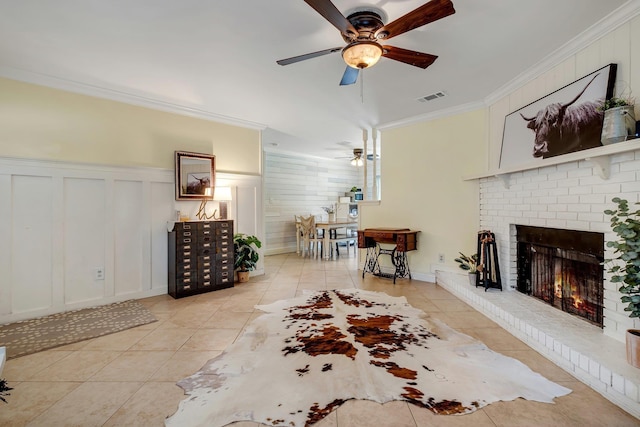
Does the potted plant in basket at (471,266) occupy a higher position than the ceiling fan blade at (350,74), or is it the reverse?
the ceiling fan blade at (350,74)

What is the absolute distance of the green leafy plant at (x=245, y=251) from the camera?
15.0ft

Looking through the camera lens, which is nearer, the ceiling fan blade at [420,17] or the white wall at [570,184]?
the ceiling fan blade at [420,17]

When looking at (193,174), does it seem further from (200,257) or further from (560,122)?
(560,122)

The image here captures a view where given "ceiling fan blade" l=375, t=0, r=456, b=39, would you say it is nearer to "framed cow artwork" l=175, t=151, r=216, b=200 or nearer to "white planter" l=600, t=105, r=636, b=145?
"white planter" l=600, t=105, r=636, b=145

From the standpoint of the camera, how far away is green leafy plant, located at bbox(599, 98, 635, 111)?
79.7 inches

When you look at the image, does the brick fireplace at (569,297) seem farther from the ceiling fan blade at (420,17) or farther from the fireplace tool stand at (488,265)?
the ceiling fan blade at (420,17)

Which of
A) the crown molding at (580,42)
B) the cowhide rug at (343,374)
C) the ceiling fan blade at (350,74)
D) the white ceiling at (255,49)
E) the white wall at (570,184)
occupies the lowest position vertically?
the cowhide rug at (343,374)

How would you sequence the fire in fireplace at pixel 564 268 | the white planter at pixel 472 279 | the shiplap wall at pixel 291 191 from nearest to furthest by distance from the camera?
1. the fire in fireplace at pixel 564 268
2. the white planter at pixel 472 279
3. the shiplap wall at pixel 291 191

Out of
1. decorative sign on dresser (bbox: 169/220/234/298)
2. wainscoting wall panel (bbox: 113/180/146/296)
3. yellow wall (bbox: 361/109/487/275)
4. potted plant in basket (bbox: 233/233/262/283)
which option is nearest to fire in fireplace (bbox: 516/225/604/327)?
yellow wall (bbox: 361/109/487/275)

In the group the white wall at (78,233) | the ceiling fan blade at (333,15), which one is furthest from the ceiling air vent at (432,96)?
the white wall at (78,233)

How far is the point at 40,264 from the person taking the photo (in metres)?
3.16

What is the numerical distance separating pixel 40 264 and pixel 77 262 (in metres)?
0.31

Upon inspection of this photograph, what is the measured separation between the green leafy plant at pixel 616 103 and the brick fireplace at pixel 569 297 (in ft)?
1.13

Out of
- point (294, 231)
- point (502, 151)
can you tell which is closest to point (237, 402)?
point (502, 151)
